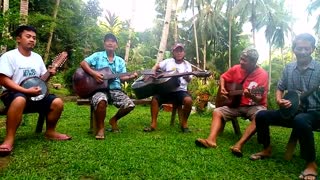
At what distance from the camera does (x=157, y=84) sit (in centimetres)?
568

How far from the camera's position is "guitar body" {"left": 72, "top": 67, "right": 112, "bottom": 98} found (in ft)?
16.7

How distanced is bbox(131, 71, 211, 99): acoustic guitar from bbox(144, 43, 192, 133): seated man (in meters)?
0.12

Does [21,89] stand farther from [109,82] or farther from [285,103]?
[285,103]

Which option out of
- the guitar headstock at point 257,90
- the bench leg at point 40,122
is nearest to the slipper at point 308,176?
the guitar headstock at point 257,90

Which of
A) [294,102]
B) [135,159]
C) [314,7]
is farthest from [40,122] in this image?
[314,7]

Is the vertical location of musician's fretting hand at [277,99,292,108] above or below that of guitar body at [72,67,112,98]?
below

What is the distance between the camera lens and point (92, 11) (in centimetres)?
2106

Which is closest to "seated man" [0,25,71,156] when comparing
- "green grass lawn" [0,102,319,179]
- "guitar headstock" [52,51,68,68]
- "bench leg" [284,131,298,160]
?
"guitar headstock" [52,51,68,68]

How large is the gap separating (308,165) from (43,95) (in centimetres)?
328

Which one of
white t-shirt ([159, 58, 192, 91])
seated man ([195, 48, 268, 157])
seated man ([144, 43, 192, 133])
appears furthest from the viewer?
white t-shirt ([159, 58, 192, 91])

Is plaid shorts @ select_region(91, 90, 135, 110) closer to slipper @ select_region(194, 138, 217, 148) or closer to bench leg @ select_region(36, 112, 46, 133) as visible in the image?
bench leg @ select_region(36, 112, 46, 133)

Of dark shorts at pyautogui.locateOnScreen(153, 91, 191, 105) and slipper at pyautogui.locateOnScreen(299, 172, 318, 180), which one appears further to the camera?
dark shorts at pyautogui.locateOnScreen(153, 91, 191, 105)

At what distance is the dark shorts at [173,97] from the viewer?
581 centimetres

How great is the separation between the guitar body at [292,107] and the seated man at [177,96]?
1.94m
